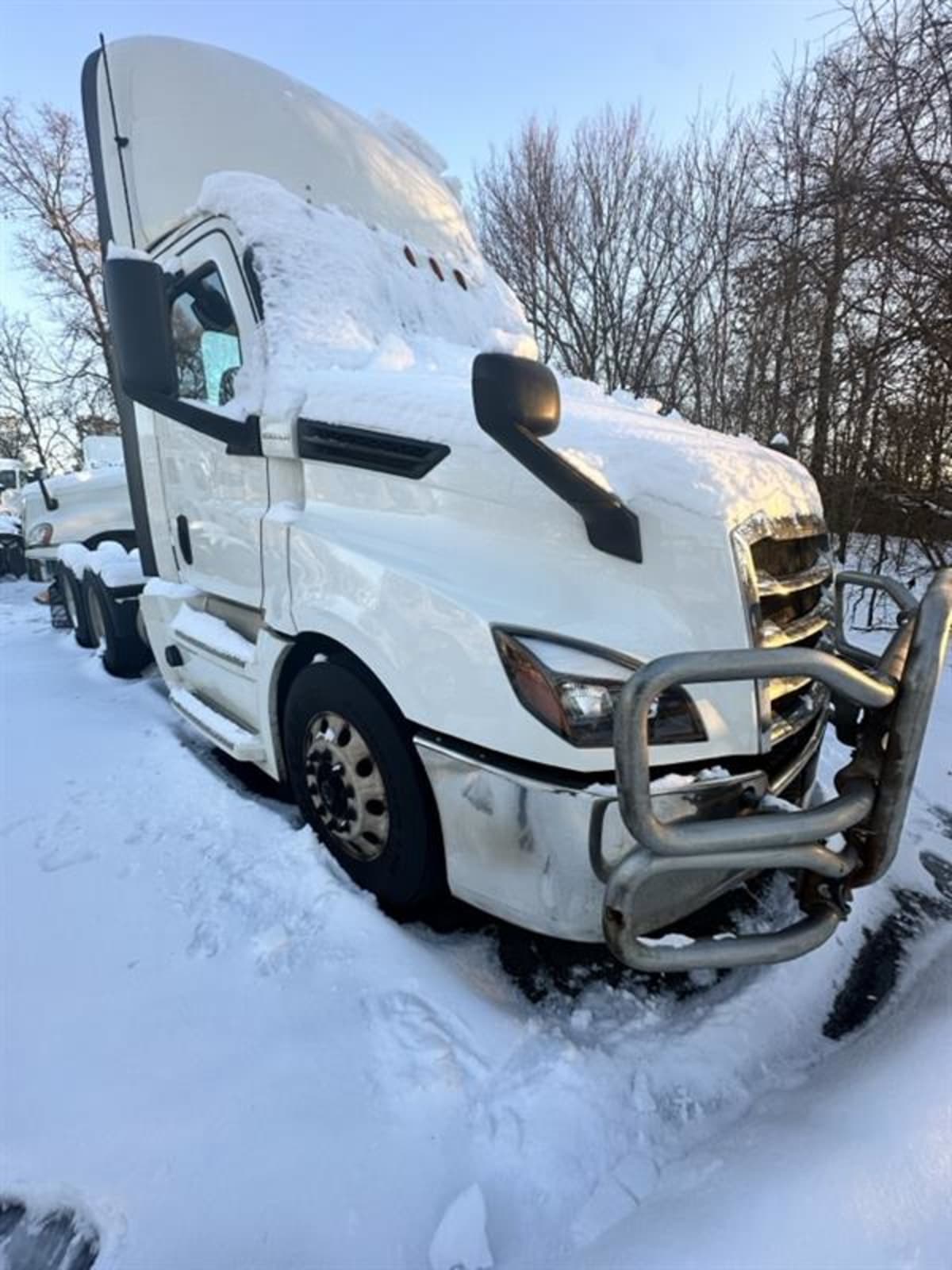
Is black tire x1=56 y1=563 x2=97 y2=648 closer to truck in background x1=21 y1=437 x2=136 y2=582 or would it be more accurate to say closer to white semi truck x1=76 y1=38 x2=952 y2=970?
truck in background x1=21 y1=437 x2=136 y2=582

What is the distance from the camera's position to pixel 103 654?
575 cm

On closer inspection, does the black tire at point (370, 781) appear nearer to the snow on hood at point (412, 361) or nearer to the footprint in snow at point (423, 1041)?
the footprint in snow at point (423, 1041)

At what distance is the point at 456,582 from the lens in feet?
7.17

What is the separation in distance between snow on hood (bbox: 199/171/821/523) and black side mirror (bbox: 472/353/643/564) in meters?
0.08

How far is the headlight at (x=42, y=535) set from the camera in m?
8.42

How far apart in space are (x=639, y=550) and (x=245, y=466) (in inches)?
76.7

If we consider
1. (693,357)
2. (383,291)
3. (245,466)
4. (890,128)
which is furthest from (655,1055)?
(693,357)

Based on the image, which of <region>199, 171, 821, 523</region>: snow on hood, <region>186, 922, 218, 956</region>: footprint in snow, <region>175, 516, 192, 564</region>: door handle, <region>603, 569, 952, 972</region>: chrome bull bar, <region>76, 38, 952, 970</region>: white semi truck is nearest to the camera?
<region>603, 569, 952, 972</region>: chrome bull bar

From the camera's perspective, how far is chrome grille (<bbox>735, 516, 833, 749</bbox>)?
200 cm

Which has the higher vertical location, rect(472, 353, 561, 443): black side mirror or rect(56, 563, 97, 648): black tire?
rect(472, 353, 561, 443): black side mirror

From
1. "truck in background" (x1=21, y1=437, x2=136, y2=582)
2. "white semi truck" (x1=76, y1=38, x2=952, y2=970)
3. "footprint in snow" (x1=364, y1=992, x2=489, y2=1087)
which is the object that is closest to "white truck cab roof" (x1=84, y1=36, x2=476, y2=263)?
"white semi truck" (x1=76, y1=38, x2=952, y2=970)

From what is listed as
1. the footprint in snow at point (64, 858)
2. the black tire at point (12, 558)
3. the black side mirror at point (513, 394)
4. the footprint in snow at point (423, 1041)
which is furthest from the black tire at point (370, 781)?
the black tire at point (12, 558)

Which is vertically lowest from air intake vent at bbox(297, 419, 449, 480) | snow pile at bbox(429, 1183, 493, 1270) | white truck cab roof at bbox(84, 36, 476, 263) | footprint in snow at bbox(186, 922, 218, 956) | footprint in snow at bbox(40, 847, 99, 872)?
snow pile at bbox(429, 1183, 493, 1270)

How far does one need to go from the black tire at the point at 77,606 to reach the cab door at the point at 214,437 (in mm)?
3284
